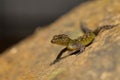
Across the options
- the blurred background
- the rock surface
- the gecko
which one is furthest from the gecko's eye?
the blurred background

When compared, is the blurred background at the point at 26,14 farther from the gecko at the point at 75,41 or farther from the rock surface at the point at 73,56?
the gecko at the point at 75,41

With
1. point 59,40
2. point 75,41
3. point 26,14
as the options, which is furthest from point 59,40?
point 26,14

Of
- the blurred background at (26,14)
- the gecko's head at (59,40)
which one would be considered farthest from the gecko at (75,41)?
the blurred background at (26,14)

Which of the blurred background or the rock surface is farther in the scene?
the blurred background

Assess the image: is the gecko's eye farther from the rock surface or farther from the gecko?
the rock surface

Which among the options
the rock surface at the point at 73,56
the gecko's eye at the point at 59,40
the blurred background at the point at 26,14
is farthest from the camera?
the blurred background at the point at 26,14

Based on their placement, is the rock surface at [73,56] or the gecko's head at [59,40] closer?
the rock surface at [73,56]
